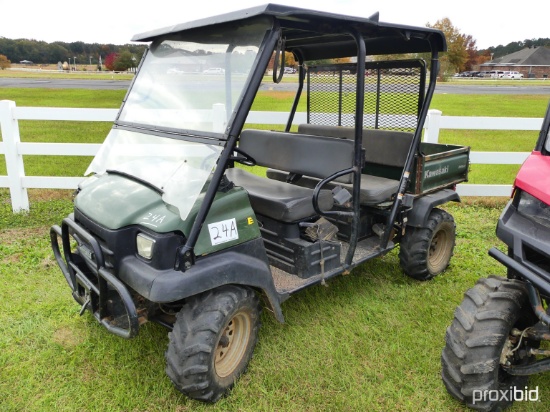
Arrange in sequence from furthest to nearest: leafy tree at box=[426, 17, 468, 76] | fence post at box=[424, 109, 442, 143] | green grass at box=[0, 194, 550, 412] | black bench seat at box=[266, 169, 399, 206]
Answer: leafy tree at box=[426, 17, 468, 76], fence post at box=[424, 109, 442, 143], black bench seat at box=[266, 169, 399, 206], green grass at box=[0, 194, 550, 412]

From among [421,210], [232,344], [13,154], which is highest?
[13,154]

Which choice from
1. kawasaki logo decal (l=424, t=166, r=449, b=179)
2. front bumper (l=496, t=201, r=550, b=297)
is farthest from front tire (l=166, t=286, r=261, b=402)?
kawasaki logo decal (l=424, t=166, r=449, b=179)

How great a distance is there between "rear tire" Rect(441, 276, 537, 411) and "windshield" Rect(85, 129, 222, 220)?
1.63 metres

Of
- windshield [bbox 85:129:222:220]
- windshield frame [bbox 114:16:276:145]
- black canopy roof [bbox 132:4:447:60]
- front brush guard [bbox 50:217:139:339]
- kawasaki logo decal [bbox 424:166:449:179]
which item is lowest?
front brush guard [bbox 50:217:139:339]

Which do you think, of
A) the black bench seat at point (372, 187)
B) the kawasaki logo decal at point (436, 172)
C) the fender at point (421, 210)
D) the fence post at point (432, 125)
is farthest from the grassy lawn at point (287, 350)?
the fence post at point (432, 125)

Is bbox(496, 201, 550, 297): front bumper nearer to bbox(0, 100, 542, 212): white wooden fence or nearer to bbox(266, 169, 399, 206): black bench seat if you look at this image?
bbox(266, 169, 399, 206): black bench seat

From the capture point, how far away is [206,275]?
2508 mm

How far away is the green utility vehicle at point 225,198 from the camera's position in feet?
8.32

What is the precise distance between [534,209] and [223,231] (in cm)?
171

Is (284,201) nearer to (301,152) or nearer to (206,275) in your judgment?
(301,152)

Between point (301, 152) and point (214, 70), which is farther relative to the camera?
point (301, 152)

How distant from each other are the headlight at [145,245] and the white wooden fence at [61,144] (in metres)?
3.27

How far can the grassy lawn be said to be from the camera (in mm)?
2758

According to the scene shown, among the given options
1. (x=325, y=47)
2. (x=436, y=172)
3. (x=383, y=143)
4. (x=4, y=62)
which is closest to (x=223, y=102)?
(x=325, y=47)
